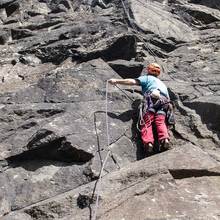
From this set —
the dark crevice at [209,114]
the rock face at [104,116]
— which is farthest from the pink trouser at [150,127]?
the dark crevice at [209,114]

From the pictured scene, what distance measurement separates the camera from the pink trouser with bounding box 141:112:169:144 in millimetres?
10891

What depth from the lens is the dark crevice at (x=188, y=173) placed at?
376 inches

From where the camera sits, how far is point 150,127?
440 inches

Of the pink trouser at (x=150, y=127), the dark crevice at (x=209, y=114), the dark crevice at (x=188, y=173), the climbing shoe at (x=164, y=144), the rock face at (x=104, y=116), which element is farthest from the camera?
the dark crevice at (x=209, y=114)

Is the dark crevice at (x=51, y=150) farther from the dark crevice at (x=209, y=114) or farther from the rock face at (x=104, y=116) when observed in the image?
the dark crevice at (x=209, y=114)

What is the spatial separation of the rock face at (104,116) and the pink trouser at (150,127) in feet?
1.37

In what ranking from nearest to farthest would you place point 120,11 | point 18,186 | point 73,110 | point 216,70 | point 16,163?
point 18,186, point 16,163, point 73,110, point 216,70, point 120,11

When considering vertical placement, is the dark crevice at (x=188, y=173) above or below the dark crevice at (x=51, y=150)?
above

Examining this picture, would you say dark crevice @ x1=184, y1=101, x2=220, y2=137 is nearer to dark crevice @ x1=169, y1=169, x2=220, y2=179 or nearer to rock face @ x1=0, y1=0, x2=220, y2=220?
rock face @ x1=0, y1=0, x2=220, y2=220

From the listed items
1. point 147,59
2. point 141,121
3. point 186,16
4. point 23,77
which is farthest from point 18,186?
point 186,16

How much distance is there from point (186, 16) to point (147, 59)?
16.6ft

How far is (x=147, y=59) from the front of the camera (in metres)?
16.3

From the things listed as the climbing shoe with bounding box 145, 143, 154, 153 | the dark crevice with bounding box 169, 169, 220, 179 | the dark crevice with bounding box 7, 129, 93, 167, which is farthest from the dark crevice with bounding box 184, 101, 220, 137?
the dark crevice with bounding box 7, 129, 93, 167

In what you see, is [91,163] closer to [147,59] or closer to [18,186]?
[18,186]
